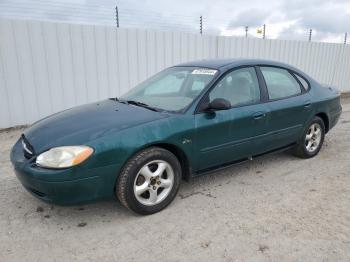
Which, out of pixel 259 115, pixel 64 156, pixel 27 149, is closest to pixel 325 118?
pixel 259 115

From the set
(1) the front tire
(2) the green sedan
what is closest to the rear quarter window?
(2) the green sedan

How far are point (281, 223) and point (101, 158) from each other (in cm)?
178

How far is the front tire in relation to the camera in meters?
3.01

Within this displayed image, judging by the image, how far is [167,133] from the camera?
10.5 ft

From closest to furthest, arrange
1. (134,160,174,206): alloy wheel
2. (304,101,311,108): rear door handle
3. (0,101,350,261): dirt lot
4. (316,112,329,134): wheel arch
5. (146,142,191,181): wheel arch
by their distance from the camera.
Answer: (0,101,350,261): dirt lot
(134,160,174,206): alloy wheel
(146,142,191,181): wheel arch
(304,101,311,108): rear door handle
(316,112,329,134): wheel arch

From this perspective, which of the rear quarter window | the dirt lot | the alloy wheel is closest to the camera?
the dirt lot

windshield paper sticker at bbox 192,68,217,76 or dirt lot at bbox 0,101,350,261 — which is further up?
windshield paper sticker at bbox 192,68,217,76

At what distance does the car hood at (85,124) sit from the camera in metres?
2.95

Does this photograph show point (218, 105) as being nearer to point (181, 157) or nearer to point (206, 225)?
point (181, 157)

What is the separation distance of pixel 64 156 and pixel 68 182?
23 cm

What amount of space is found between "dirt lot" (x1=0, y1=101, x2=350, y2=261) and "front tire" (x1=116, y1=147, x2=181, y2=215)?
14 centimetres

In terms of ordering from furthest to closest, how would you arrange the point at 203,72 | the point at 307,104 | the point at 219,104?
the point at 307,104 < the point at 203,72 < the point at 219,104

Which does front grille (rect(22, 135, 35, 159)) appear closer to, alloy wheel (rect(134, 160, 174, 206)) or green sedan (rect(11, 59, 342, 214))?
green sedan (rect(11, 59, 342, 214))

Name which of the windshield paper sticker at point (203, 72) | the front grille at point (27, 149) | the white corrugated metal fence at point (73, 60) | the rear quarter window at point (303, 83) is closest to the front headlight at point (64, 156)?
the front grille at point (27, 149)
